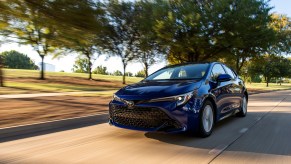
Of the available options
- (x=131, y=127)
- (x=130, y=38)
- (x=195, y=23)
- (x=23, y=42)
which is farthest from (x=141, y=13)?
(x=131, y=127)

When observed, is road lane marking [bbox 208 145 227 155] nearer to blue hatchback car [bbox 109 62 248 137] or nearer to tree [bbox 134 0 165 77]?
blue hatchback car [bbox 109 62 248 137]

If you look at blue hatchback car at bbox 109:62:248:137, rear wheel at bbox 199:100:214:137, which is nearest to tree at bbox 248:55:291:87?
blue hatchback car at bbox 109:62:248:137

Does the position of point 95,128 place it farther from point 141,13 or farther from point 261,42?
point 141,13

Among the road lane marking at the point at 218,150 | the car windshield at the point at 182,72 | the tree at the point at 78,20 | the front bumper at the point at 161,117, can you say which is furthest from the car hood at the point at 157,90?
the tree at the point at 78,20

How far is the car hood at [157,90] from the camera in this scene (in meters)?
5.57

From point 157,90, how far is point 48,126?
294cm

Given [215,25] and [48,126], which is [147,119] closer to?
[48,126]

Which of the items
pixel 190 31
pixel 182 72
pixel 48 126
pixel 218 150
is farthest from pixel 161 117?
pixel 190 31

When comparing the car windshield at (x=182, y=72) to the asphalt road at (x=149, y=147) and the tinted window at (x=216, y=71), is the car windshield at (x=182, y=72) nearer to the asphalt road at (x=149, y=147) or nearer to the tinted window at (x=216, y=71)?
the tinted window at (x=216, y=71)

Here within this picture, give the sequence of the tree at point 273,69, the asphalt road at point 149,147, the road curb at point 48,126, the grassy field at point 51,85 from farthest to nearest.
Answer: the tree at point 273,69 → the grassy field at point 51,85 → the road curb at point 48,126 → the asphalt road at point 149,147

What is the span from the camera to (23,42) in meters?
9.44

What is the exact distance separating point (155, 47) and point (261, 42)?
9416 mm

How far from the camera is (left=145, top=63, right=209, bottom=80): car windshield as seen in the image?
6.81 m

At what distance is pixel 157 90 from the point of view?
225 inches
